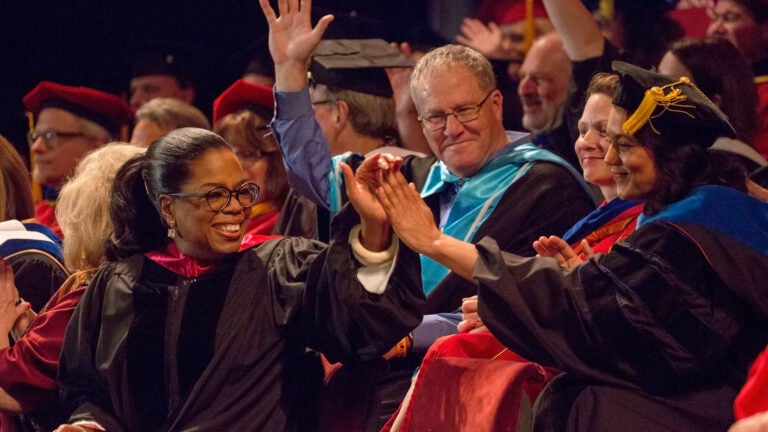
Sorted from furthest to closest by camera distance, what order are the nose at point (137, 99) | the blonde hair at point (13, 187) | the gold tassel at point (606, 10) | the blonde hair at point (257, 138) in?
the nose at point (137, 99) → the gold tassel at point (606, 10) → the blonde hair at point (257, 138) → the blonde hair at point (13, 187)

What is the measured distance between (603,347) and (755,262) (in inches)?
16.7

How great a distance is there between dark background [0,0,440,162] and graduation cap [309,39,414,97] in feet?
7.04

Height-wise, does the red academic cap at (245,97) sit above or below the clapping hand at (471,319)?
above

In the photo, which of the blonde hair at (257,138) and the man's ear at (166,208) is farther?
the blonde hair at (257,138)

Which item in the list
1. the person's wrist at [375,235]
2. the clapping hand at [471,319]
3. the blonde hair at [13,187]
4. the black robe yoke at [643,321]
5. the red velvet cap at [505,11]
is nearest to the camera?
the black robe yoke at [643,321]

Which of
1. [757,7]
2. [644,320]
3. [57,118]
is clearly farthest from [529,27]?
[644,320]

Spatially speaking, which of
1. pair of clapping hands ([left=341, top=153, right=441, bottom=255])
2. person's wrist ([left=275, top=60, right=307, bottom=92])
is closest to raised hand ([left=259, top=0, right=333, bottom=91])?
person's wrist ([left=275, top=60, right=307, bottom=92])

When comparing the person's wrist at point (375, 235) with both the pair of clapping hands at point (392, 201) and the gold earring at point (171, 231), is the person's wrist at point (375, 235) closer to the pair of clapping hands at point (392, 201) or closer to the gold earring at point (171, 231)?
the pair of clapping hands at point (392, 201)

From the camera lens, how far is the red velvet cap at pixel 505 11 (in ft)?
20.6

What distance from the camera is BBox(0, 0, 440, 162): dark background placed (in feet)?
23.7

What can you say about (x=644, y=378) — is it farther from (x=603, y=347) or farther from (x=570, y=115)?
(x=570, y=115)

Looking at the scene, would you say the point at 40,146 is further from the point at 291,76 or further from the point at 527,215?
the point at 527,215

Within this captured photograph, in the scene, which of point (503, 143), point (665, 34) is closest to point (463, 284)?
point (503, 143)

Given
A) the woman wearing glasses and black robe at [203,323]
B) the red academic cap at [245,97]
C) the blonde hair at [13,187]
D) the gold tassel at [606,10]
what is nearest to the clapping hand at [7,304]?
the woman wearing glasses and black robe at [203,323]
